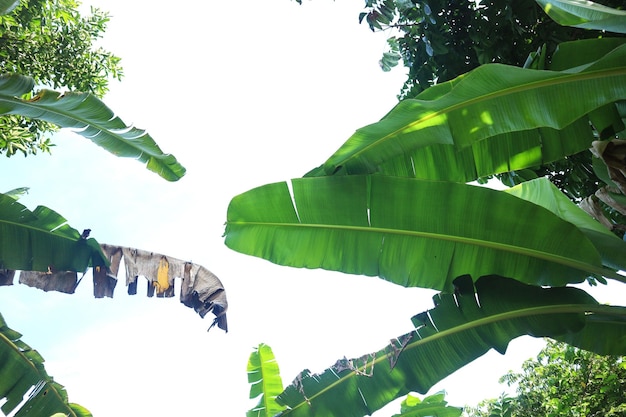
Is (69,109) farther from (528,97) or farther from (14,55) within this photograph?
(14,55)

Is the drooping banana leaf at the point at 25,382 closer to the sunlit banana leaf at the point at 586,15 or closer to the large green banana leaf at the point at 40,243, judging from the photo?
the large green banana leaf at the point at 40,243

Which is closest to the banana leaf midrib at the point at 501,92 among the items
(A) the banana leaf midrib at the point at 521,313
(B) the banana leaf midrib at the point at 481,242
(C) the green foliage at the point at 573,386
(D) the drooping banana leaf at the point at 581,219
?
(B) the banana leaf midrib at the point at 481,242

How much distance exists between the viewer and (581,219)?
109 inches

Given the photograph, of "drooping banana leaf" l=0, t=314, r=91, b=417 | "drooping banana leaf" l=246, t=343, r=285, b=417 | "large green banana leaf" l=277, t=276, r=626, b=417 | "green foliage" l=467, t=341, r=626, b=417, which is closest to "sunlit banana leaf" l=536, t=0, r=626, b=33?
"large green banana leaf" l=277, t=276, r=626, b=417

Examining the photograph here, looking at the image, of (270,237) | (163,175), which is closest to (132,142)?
(163,175)

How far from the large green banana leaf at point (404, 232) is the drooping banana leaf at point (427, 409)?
7.08 ft

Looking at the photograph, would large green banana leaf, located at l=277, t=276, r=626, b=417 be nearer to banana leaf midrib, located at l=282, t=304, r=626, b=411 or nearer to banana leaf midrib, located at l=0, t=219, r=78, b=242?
banana leaf midrib, located at l=282, t=304, r=626, b=411

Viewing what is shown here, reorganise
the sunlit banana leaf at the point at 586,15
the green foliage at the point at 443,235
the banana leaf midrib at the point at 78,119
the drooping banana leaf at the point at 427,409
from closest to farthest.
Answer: the sunlit banana leaf at the point at 586,15 < the green foliage at the point at 443,235 < the banana leaf midrib at the point at 78,119 < the drooping banana leaf at the point at 427,409

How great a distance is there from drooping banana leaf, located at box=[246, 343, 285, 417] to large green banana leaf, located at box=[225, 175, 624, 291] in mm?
2234

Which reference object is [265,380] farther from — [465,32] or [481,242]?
[465,32]

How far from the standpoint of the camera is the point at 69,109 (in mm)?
3340

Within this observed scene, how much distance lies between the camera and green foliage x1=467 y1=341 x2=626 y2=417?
7.19m

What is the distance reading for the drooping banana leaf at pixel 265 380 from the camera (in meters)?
4.27

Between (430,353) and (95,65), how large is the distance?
7.55 m
